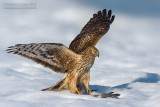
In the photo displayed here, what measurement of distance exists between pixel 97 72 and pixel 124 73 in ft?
3.02

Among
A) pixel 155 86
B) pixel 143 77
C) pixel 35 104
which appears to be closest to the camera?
pixel 35 104

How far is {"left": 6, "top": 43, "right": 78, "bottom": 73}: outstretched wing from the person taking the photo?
661 cm

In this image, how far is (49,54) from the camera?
6.82 m

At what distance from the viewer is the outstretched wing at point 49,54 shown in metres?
6.61

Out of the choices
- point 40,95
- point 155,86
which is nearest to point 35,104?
point 40,95

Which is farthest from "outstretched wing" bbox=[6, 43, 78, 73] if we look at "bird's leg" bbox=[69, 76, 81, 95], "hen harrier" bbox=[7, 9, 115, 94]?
"bird's leg" bbox=[69, 76, 81, 95]

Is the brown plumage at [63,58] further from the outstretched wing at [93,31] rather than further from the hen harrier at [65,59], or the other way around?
the outstretched wing at [93,31]

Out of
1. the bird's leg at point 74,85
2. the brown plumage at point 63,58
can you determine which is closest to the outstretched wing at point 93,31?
the brown plumage at point 63,58

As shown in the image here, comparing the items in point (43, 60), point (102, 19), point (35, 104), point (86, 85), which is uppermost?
point (102, 19)

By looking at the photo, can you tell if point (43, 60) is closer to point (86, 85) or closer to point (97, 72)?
point (86, 85)

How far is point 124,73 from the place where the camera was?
1045 cm

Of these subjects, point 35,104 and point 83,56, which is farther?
point 83,56

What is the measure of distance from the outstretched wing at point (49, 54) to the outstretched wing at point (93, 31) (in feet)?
1.41

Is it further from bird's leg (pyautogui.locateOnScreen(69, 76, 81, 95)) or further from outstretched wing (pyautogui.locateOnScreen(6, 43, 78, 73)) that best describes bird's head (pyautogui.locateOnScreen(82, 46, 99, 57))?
bird's leg (pyautogui.locateOnScreen(69, 76, 81, 95))
